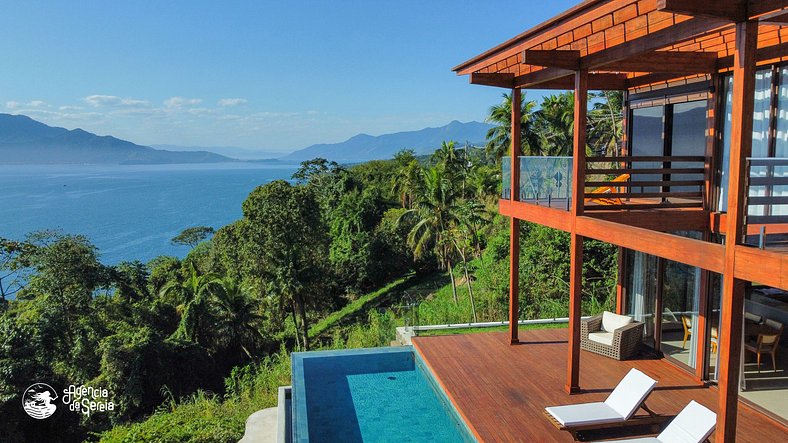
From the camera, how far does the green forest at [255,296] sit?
663 inches

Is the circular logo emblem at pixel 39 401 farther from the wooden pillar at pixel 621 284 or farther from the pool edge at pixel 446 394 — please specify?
the wooden pillar at pixel 621 284

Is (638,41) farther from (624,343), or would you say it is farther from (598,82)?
(624,343)

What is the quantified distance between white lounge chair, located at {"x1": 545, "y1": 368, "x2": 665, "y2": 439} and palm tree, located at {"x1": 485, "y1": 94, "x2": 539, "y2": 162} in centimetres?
2692

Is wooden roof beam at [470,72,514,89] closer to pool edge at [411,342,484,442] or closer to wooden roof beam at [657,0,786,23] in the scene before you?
pool edge at [411,342,484,442]

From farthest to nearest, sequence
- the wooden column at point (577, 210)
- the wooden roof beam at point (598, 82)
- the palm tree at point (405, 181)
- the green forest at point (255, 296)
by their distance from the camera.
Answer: the palm tree at point (405, 181)
the green forest at point (255, 296)
the wooden roof beam at point (598, 82)
the wooden column at point (577, 210)

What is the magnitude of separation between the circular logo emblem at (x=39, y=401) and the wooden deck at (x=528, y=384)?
15.0 m

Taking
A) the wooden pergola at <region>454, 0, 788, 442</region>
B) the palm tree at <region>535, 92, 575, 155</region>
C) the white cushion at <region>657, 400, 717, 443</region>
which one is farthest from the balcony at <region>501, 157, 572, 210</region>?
the palm tree at <region>535, 92, 575, 155</region>

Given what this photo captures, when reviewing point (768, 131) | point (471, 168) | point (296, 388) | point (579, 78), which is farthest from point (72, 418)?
point (471, 168)

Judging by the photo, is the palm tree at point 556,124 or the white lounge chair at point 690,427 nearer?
the white lounge chair at point 690,427

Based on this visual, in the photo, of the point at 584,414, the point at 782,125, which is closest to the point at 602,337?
the point at 584,414

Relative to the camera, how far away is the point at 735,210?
17.5 feet

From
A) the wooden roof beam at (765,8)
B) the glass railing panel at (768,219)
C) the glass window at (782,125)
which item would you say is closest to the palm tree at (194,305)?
the glass window at (782,125)

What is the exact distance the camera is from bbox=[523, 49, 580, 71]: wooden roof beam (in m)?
8.38

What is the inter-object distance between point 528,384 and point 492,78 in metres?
5.95
